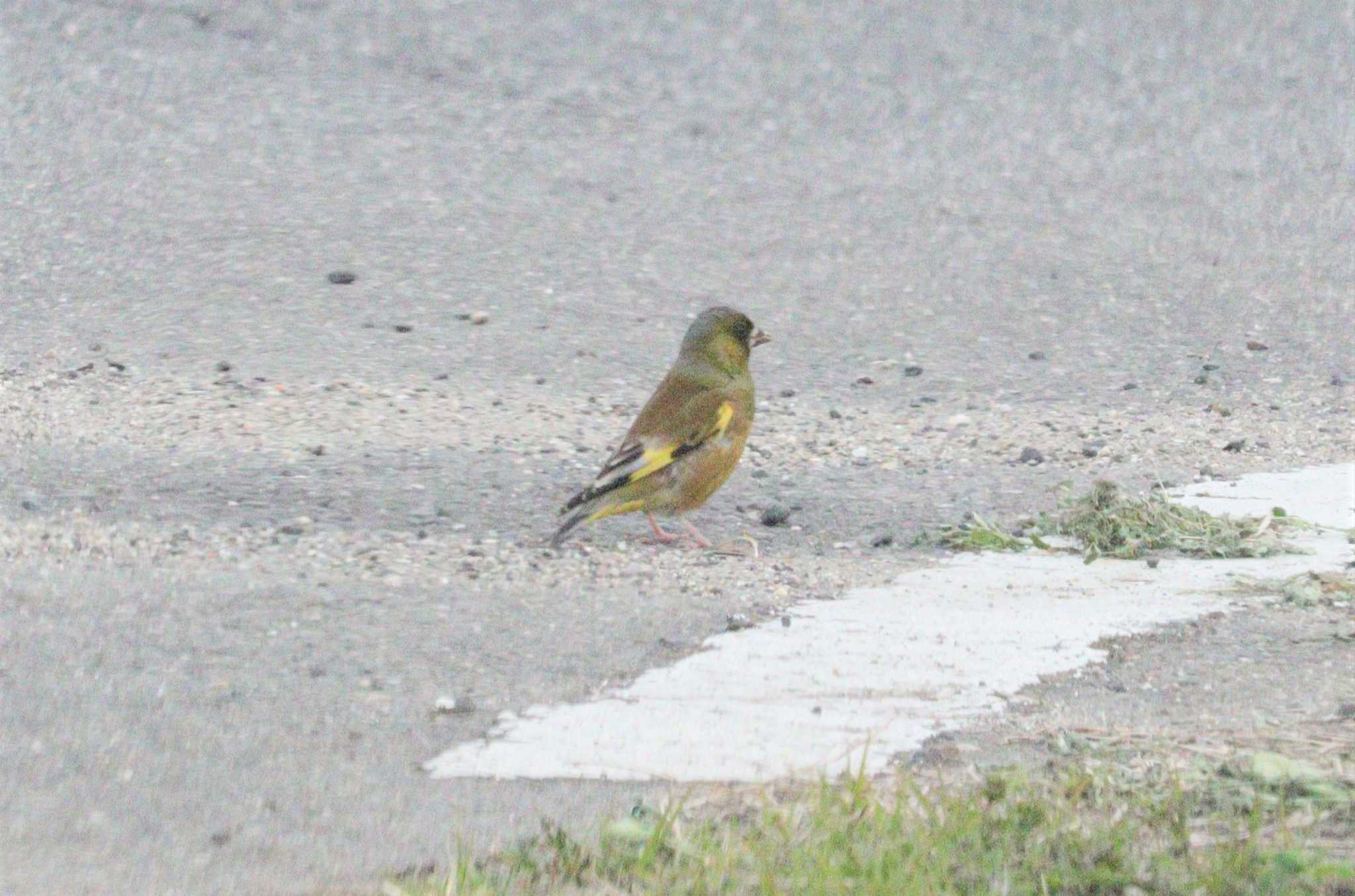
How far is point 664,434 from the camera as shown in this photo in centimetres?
658

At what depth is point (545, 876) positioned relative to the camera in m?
3.70

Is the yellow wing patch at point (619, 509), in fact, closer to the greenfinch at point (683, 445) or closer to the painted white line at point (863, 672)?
the greenfinch at point (683, 445)

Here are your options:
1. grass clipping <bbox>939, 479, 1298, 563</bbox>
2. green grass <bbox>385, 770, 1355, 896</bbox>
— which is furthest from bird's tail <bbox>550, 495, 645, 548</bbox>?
green grass <bbox>385, 770, 1355, 896</bbox>

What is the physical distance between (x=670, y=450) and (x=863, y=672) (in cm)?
162

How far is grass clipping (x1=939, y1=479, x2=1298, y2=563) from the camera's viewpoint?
21.4 feet

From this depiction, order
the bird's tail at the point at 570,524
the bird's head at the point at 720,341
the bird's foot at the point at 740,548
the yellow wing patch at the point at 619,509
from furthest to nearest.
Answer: the bird's head at the point at 720,341
the bird's foot at the point at 740,548
the yellow wing patch at the point at 619,509
the bird's tail at the point at 570,524

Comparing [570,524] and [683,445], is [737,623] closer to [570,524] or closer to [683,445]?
[570,524]

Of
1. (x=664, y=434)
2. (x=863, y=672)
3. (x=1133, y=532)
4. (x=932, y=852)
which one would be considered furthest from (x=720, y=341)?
(x=932, y=852)

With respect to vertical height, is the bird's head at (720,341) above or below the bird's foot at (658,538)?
above

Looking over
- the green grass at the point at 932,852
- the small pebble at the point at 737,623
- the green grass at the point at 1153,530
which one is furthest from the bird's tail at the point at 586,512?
the green grass at the point at 932,852

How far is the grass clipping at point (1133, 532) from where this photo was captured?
6516 mm

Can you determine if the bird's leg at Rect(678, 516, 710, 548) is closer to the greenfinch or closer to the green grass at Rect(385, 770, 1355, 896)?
the greenfinch

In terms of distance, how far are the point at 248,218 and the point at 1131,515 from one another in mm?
6154

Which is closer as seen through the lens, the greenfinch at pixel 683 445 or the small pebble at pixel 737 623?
the small pebble at pixel 737 623
